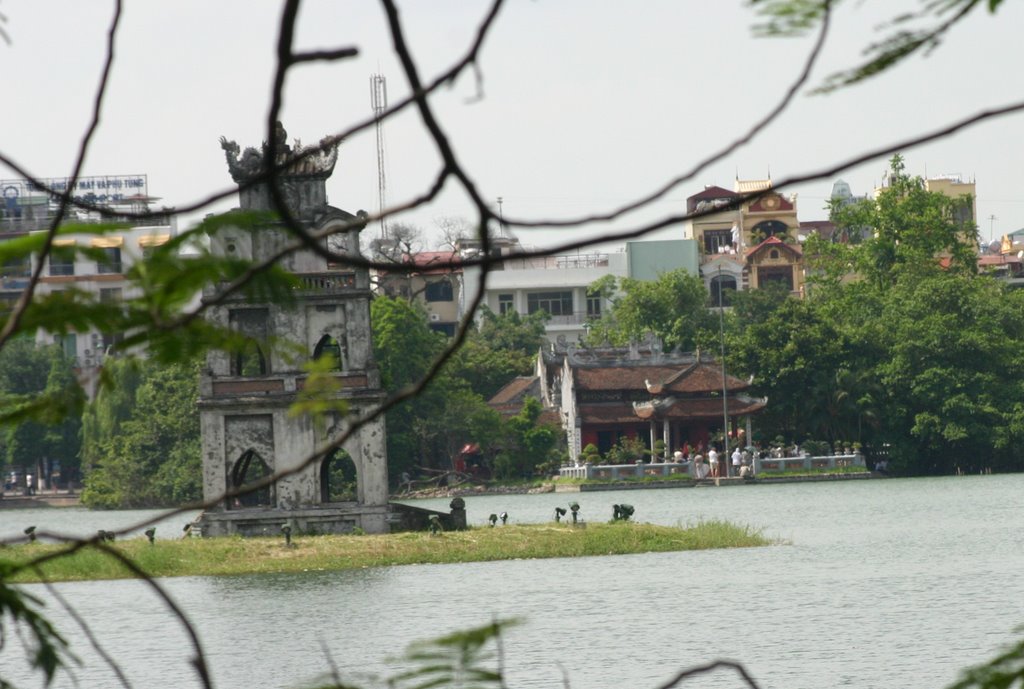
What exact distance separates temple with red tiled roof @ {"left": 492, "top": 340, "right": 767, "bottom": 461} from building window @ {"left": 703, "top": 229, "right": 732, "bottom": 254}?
28.0 meters

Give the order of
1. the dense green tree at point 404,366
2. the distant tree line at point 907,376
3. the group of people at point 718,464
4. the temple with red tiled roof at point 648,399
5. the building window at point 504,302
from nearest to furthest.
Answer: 1. the dense green tree at point 404,366
2. the group of people at point 718,464
3. the distant tree line at point 907,376
4. the temple with red tiled roof at point 648,399
5. the building window at point 504,302

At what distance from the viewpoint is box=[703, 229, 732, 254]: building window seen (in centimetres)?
8356

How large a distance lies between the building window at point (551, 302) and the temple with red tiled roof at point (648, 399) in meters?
18.9

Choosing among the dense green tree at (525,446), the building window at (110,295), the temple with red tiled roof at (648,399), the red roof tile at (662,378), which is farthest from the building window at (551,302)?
the building window at (110,295)

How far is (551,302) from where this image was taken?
75.3 meters

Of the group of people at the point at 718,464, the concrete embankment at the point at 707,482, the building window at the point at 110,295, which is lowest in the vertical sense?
Answer: the building window at the point at 110,295

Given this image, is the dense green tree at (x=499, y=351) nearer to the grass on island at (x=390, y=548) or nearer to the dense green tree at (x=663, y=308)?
the dense green tree at (x=663, y=308)

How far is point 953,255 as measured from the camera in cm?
6388

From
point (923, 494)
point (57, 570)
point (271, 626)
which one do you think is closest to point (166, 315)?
point (271, 626)

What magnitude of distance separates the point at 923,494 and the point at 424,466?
1606 centimetres

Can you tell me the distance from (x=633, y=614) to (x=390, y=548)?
22.0 feet

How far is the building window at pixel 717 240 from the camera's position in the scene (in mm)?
83562

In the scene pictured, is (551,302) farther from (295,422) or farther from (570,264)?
(295,422)

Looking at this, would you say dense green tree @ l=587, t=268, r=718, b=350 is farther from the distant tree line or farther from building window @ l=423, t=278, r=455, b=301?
building window @ l=423, t=278, r=455, b=301
